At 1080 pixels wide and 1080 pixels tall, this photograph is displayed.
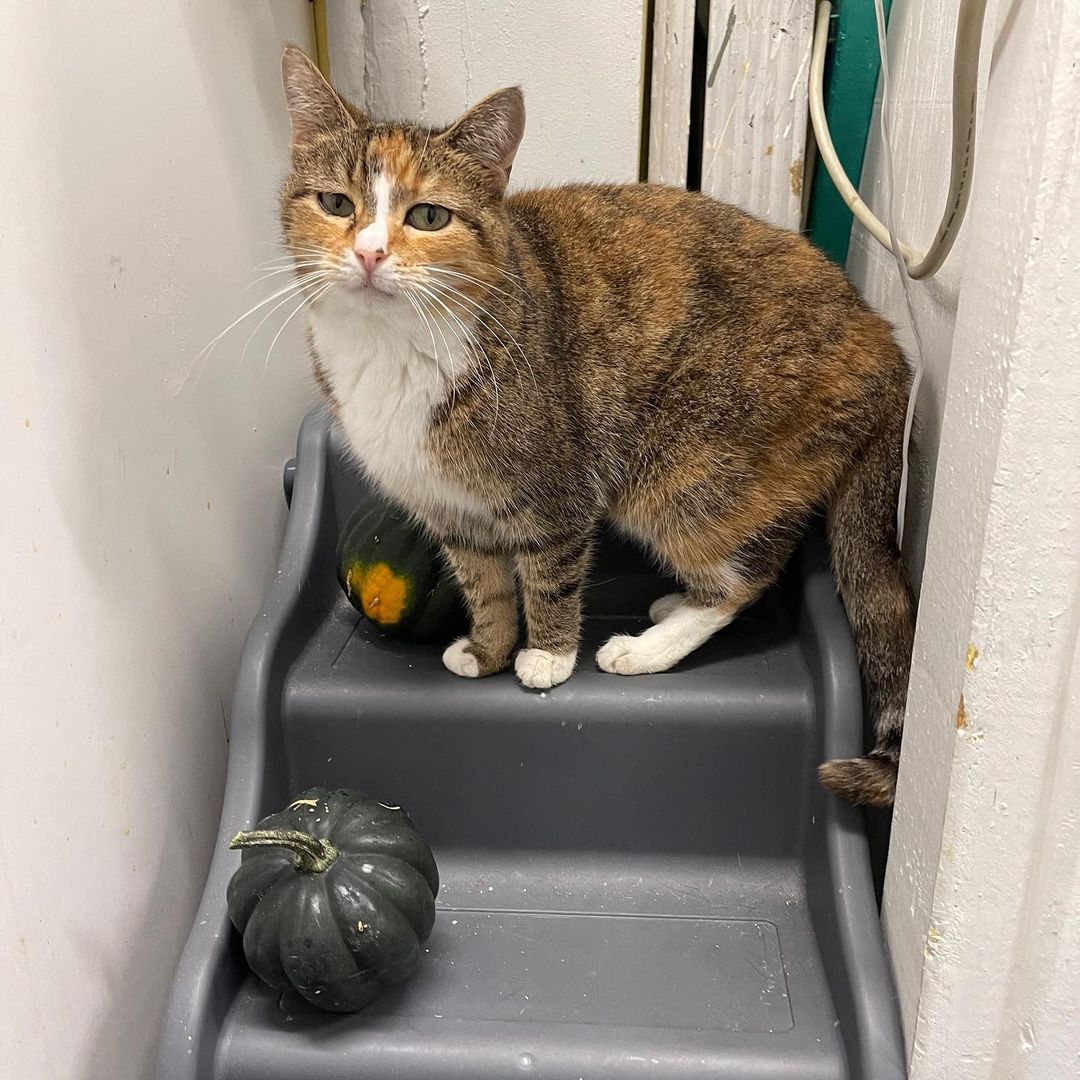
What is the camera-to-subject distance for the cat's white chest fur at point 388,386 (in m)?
1.20

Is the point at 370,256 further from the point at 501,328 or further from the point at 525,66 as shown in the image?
the point at 525,66

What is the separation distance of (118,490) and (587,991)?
2.74 feet

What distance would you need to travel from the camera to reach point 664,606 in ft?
5.09

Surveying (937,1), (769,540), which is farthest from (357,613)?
(937,1)

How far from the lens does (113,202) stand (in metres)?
1.19

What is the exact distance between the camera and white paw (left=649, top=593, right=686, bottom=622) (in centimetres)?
154

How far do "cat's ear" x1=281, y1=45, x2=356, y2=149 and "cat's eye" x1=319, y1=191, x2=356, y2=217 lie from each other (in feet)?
0.34

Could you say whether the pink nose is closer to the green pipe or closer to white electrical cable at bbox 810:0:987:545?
white electrical cable at bbox 810:0:987:545

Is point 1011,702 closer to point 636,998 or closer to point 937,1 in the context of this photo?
point 636,998

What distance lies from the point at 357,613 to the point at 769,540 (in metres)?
0.67

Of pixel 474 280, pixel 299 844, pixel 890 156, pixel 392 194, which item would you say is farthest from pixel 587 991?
pixel 890 156

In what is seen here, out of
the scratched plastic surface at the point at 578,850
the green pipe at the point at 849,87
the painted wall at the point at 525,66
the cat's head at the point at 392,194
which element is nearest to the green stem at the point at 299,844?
the scratched plastic surface at the point at 578,850

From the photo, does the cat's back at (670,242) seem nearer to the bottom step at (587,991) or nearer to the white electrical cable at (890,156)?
the white electrical cable at (890,156)

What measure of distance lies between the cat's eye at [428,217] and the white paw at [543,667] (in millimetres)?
593
